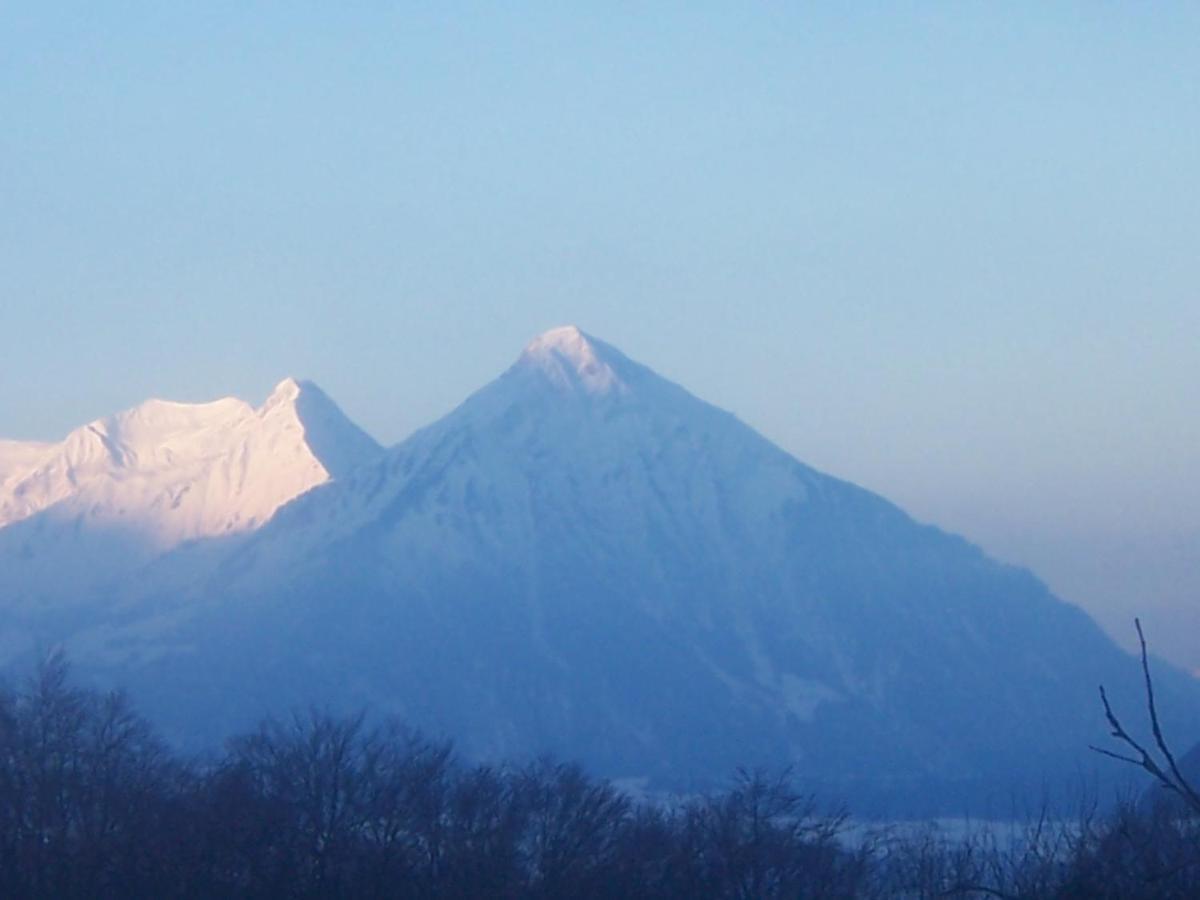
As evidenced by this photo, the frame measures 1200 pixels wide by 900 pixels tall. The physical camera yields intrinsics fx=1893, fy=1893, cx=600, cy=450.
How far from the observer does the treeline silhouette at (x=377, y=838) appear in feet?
93.2

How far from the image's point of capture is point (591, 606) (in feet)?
427

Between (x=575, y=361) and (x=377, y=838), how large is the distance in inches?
4895

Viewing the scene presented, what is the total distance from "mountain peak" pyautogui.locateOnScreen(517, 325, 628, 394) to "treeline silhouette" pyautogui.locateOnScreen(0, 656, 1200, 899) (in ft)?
380

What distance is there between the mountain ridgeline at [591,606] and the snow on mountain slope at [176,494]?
36cm

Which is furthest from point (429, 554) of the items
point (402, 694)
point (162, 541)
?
point (162, 541)

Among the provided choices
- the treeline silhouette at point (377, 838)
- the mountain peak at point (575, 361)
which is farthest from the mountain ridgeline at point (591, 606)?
the treeline silhouette at point (377, 838)

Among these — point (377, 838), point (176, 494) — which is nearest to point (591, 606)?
point (176, 494)

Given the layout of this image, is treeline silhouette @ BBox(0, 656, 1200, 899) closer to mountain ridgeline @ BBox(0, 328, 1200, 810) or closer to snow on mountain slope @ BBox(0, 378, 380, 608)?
mountain ridgeline @ BBox(0, 328, 1200, 810)

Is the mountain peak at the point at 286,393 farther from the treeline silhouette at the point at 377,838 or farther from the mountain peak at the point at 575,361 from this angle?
the treeline silhouette at the point at 377,838

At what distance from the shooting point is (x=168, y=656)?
118 meters

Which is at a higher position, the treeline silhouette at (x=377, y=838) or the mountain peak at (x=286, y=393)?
the mountain peak at (x=286, y=393)

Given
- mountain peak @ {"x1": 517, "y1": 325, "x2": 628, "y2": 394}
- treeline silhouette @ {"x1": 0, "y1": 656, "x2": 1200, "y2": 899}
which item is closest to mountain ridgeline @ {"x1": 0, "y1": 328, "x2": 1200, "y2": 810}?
mountain peak @ {"x1": 517, "y1": 325, "x2": 628, "y2": 394}

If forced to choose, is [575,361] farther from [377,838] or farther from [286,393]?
[377,838]

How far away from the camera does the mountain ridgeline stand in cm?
→ 11238
